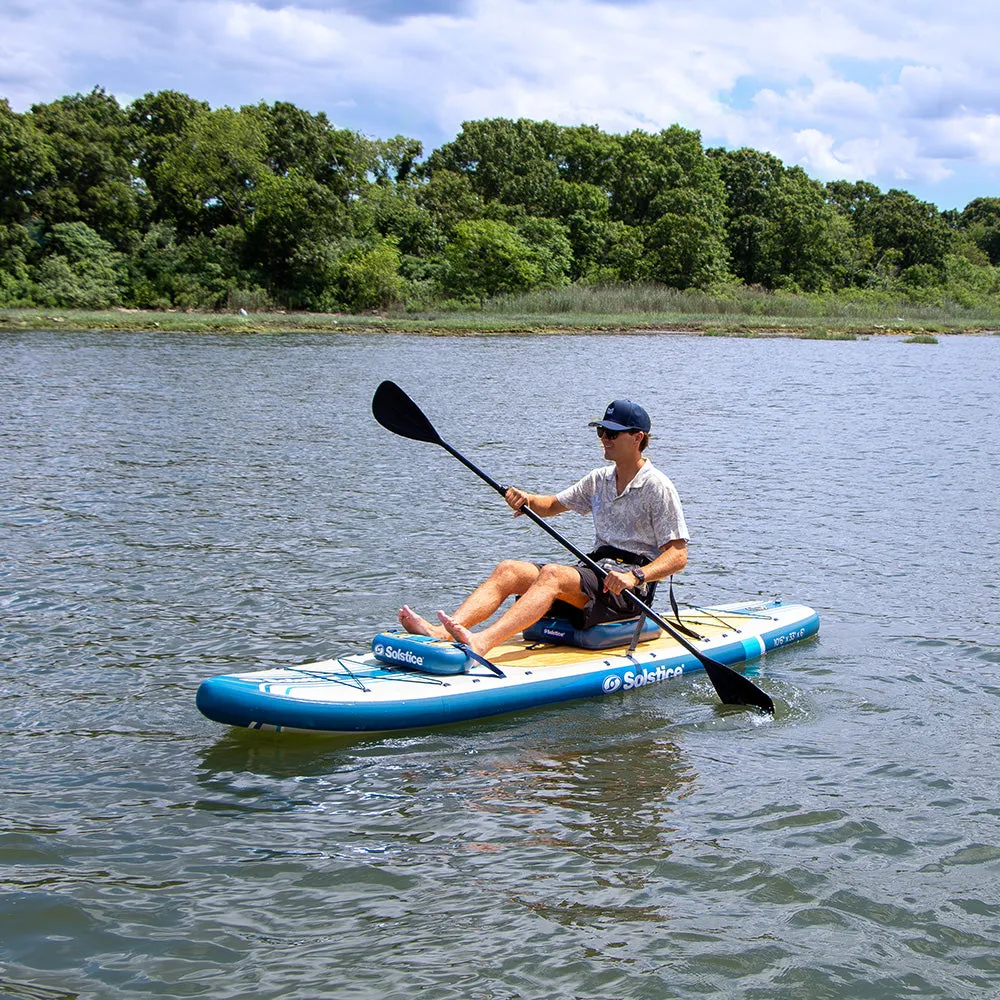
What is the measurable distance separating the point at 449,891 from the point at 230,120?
48.5 meters

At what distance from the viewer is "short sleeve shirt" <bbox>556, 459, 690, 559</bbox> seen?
21.2 ft

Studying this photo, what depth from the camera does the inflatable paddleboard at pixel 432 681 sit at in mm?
5488

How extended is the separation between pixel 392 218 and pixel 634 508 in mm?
50698

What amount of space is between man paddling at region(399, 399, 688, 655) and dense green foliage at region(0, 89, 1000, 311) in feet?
132

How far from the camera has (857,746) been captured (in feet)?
19.6

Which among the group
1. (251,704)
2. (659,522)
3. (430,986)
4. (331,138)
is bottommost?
(430,986)

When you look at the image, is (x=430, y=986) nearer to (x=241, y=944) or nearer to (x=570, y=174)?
(x=241, y=944)

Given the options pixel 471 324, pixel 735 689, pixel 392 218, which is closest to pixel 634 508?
pixel 735 689

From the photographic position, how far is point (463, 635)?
601 centimetres

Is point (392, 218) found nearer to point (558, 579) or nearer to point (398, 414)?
point (398, 414)

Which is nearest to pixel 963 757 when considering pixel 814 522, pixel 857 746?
pixel 857 746

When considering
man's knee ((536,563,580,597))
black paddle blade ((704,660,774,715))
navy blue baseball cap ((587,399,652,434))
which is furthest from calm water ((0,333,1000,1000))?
navy blue baseball cap ((587,399,652,434))

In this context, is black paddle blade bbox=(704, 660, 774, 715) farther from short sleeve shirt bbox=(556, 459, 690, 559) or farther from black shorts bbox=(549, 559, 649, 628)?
short sleeve shirt bbox=(556, 459, 690, 559)

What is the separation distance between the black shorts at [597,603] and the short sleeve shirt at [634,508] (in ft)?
0.51
